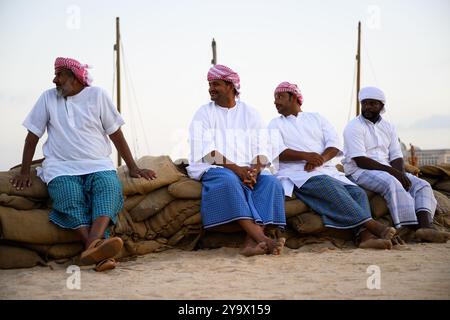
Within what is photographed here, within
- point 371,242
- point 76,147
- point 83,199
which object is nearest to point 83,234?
point 83,199

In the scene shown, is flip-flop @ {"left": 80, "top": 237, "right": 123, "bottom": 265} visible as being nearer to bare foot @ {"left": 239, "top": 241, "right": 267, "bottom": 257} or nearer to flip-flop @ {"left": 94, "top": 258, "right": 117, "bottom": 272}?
flip-flop @ {"left": 94, "top": 258, "right": 117, "bottom": 272}

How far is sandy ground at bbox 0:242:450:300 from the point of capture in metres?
4.29

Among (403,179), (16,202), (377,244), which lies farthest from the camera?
(403,179)

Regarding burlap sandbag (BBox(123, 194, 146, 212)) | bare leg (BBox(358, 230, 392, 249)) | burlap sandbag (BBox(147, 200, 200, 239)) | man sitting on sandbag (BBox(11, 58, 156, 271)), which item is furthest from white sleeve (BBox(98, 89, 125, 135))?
bare leg (BBox(358, 230, 392, 249))

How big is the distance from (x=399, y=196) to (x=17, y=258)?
12.8ft

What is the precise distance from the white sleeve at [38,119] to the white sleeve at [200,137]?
57.5 inches

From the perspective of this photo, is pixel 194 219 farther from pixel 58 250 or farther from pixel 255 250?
pixel 58 250

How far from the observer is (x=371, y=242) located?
20.4 feet

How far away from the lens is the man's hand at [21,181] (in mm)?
5773

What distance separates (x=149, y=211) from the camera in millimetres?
6168

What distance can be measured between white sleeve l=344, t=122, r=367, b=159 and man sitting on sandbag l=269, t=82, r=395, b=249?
0.20m

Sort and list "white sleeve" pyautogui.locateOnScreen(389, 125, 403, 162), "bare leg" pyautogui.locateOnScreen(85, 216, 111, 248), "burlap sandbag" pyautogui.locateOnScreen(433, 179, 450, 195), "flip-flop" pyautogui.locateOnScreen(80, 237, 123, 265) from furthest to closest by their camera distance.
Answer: "burlap sandbag" pyautogui.locateOnScreen(433, 179, 450, 195) < "white sleeve" pyautogui.locateOnScreen(389, 125, 403, 162) < "bare leg" pyautogui.locateOnScreen(85, 216, 111, 248) < "flip-flop" pyautogui.locateOnScreen(80, 237, 123, 265)
